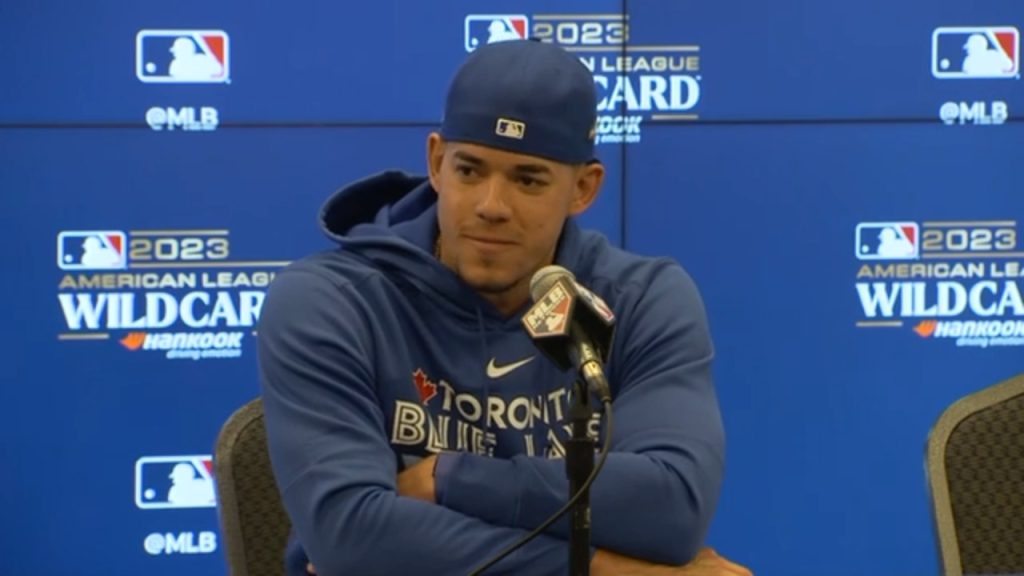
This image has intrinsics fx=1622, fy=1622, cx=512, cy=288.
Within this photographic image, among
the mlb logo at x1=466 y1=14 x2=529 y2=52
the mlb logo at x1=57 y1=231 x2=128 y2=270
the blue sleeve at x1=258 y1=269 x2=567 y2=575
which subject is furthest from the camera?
the mlb logo at x1=466 y1=14 x2=529 y2=52

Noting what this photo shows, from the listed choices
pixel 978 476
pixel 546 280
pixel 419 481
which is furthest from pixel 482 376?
pixel 978 476

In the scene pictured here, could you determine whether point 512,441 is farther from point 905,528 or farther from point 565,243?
point 905,528

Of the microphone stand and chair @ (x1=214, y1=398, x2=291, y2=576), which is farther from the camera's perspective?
chair @ (x1=214, y1=398, x2=291, y2=576)

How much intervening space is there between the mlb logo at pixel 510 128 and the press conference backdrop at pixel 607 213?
2.07m

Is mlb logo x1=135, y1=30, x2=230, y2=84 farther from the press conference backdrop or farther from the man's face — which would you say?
the man's face

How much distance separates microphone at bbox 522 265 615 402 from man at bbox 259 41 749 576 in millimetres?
441

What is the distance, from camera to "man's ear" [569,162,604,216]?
2373 mm

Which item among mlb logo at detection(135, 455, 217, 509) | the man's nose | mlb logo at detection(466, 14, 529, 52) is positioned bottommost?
mlb logo at detection(135, 455, 217, 509)

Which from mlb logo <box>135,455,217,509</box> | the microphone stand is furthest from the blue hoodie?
mlb logo <box>135,455,217,509</box>

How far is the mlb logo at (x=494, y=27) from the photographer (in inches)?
169

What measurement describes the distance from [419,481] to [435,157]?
0.48 metres

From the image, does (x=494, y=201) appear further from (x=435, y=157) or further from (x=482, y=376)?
(x=482, y=376)

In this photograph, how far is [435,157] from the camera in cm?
234

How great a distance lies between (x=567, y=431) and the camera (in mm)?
2289
